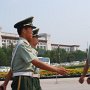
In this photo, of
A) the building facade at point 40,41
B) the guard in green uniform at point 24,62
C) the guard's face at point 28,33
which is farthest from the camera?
the building facade at point 40,41

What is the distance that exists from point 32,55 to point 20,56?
13cm

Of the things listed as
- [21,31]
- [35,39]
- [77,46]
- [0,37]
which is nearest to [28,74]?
[21,31]

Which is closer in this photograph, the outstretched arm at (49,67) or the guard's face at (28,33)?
the outstretched arm at (49,67)

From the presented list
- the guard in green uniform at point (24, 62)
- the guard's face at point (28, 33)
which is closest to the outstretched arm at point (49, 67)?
the guard in green uniform at point (24, 62)

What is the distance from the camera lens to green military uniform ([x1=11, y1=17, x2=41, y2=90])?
3.96 metres

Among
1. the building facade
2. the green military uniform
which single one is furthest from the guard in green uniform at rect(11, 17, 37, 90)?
the building facade

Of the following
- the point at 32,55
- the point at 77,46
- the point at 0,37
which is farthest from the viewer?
the point at 77,46

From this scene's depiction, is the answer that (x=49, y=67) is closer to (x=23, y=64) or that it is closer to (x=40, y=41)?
(x=23, y=64)

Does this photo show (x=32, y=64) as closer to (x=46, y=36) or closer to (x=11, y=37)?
(x=11, y=37)

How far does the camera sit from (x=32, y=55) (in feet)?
12.9

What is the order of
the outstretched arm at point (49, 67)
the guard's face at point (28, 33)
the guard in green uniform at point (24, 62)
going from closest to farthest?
the outstretched arm at point (49, 67) → the guard in green uniform at point (24, 62) → the guard's face at point (28, 33)

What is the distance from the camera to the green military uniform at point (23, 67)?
396cm

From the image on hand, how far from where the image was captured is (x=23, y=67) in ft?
13.1

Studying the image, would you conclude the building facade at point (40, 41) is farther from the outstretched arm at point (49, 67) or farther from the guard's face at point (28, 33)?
the outstretched arm at point (49, 67)
